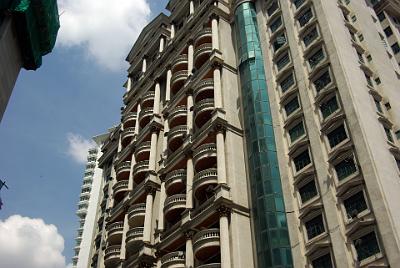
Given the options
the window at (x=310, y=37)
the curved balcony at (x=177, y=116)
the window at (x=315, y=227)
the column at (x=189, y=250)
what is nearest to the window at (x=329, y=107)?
the window at (x=310, y=37)

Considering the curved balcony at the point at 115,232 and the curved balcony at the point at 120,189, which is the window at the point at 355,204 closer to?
the curved balcony at the point at 115,232

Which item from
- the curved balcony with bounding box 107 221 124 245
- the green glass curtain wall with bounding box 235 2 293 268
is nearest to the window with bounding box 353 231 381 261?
the green glass curtain wall with bounding box 235 2 293 268

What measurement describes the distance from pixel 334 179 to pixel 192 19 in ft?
97.4

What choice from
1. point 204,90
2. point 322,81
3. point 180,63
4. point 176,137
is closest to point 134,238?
point 176,137

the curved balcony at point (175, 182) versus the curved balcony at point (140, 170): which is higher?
the curved balcony at point (140, 170)

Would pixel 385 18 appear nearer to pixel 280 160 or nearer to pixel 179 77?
→ pixel 179 77

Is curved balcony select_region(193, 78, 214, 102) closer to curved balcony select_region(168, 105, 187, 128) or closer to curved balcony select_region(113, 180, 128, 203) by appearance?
curved balcony select_region(168, 105, 187, 128)

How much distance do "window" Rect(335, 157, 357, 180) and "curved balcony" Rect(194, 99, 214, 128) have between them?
47.2ft

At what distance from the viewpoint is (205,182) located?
34875 mm

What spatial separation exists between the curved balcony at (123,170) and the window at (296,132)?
21876mm

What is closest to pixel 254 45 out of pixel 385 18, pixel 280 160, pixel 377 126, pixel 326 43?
pixel 326 43

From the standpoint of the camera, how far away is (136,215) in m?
42.4

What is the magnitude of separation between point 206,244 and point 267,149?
25.9 ft

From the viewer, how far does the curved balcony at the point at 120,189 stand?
159 feet
